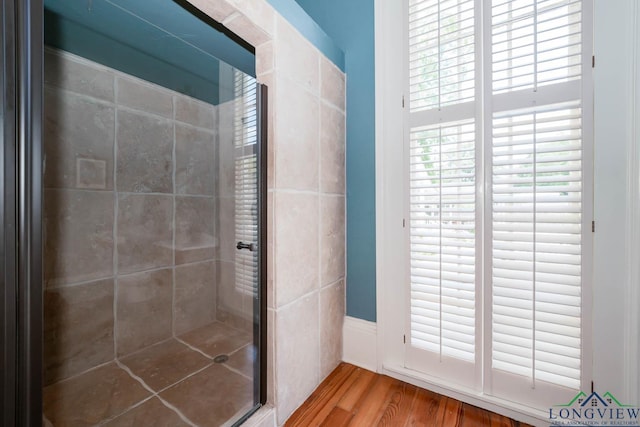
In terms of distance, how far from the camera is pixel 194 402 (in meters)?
1.10

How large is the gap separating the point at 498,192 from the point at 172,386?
170cm

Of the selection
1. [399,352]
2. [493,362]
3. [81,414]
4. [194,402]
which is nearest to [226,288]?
[194,402]

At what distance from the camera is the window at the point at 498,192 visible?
103 cm

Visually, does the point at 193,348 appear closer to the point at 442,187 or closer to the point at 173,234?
the point at 173,234

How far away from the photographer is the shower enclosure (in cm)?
98

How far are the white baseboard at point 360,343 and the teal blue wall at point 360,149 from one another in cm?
5

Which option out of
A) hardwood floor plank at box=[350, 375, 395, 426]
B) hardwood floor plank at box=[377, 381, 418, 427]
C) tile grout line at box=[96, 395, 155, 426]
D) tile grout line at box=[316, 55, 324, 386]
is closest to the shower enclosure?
tile grout line at box=[96, 395, 155, 426]

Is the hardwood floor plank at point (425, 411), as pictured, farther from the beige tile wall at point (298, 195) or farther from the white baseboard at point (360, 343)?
the beige tile wall at point (298, 195)

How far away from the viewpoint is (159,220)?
3.95ft

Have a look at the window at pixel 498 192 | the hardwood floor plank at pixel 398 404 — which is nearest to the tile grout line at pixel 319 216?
the hardwood floor plank at pixel 398 404
